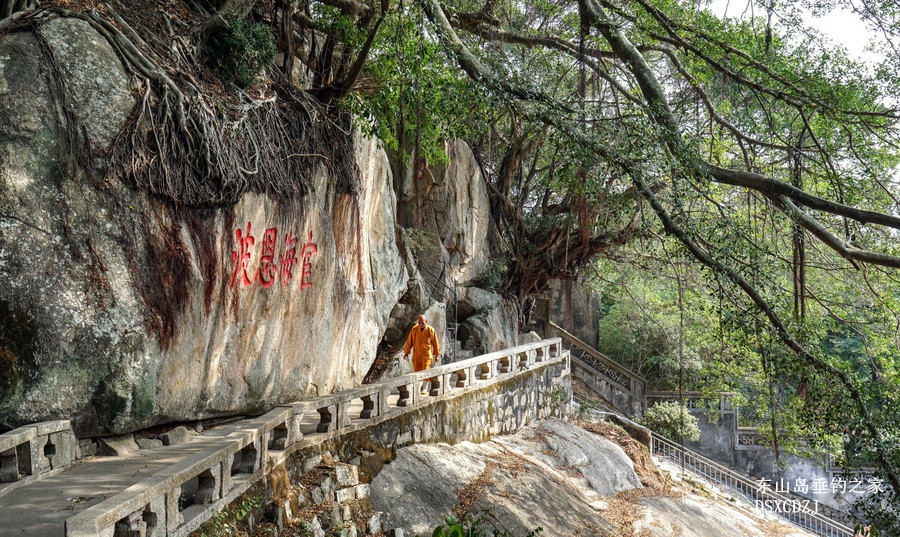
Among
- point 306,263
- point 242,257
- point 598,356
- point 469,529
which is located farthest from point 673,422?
point 242,257

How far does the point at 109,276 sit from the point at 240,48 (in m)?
3.29

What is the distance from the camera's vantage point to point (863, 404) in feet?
25.2

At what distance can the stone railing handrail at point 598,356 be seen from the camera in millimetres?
24781

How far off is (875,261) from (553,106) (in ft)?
10.9

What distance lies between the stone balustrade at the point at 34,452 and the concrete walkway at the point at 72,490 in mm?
70

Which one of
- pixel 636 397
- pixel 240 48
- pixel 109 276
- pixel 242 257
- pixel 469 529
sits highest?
pixel 240 48

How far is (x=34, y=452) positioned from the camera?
552 cm

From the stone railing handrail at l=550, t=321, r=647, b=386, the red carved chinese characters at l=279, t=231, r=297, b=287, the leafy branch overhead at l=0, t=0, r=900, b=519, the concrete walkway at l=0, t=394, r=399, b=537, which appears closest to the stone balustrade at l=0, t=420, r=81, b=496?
the concrete walkway at l=0, t=394, r=399, b=537

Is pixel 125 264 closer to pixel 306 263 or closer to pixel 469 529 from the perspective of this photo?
pixel 306 263

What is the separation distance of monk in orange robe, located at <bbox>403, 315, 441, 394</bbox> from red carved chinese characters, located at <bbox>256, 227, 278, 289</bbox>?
13.2 feet

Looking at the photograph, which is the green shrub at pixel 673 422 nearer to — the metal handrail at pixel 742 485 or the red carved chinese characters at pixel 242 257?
the metal handrail at pixel 742 485

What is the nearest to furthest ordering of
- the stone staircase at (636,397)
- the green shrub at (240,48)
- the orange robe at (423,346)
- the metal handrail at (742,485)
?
the green shrub at (240,48), the orange robe at (423,346), the metal handrail at (742,485), the stone staircase at (636,397)

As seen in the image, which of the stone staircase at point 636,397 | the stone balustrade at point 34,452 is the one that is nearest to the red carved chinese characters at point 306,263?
the stone balustrade at point 34,452

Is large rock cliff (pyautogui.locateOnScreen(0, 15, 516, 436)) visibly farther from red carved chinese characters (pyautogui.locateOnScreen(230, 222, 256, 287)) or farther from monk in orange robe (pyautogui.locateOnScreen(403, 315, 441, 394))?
monk in orange robe (pyautogui.locateOnScreen(403, 315, 441, 394))
